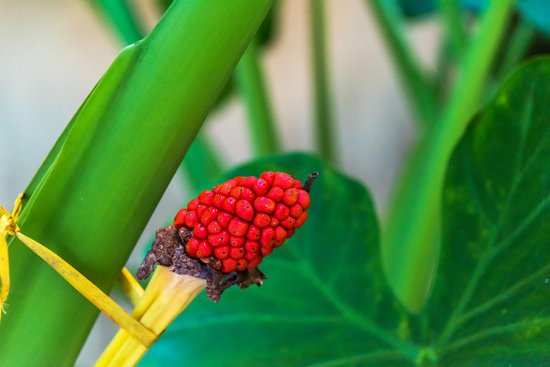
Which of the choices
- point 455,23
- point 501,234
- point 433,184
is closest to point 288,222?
point 501,234

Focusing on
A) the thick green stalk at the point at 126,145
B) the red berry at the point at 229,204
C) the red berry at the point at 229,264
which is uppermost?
the thick green stalk at the point at 126,145

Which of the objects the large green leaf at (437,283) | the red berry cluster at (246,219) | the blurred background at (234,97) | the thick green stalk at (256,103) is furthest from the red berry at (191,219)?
the blurred background at (234,97)

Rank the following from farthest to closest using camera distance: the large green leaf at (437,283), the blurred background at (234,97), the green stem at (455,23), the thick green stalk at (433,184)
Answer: the blurred background at (234,97)
the green stem at (455,23)
the thick green stalk at (433,184)
the large green leaf at (437,283)

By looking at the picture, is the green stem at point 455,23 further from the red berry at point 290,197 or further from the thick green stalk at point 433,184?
the red berry at point 290,197

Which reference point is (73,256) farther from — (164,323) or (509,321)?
(509,321)

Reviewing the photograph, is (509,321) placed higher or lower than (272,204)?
lower

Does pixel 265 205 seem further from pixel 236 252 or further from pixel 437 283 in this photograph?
pixel 437 283

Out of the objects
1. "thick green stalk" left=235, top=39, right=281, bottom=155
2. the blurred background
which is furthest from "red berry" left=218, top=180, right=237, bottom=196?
the blurred background

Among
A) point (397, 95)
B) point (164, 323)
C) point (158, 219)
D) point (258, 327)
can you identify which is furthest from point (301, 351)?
point (397, 95)
